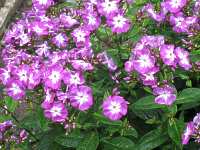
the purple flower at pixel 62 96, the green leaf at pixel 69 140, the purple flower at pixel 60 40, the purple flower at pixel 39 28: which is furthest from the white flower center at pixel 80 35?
the green leaf at pixel 69 140

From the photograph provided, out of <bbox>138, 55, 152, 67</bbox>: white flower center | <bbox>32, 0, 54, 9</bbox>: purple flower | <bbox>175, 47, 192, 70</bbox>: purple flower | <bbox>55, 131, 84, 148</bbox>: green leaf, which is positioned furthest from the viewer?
<bbox>32, 0, 54, 9</bbox>: purple flower

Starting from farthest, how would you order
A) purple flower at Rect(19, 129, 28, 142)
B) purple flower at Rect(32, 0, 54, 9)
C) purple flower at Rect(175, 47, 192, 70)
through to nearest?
purple flower at Rect(19, 129, 28, 142) < purple flower at Rect(32, 0, 54, 9) < purple flower at Rect(175, 47, 192, 70)

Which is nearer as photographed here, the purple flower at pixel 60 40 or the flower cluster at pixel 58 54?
the flower cluster at pixel 58 54

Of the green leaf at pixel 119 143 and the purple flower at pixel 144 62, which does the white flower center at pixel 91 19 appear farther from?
the green leaf at pixel 119 143

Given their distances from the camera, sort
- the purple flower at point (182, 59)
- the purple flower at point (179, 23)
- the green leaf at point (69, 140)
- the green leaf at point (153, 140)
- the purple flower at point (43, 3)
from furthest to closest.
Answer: the purple flower at point (43, 3), the purple flower at point (179, 23), the green leaf at point (69, 140), the green leaf at point (153, 140), the purple flower at point (182, 59)

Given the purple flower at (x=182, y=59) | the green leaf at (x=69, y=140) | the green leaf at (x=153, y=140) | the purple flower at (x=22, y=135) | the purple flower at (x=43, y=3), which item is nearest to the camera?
the purple flower at (x=182, y=59)

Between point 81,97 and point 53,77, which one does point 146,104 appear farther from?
point 53,77

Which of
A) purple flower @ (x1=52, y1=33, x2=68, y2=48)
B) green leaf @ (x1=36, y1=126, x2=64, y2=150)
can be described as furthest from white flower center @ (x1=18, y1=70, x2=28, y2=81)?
green leaf @ (x1=36, y1=126, x2=64, y2=150)

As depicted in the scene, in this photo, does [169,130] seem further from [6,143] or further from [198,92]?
[6,143]

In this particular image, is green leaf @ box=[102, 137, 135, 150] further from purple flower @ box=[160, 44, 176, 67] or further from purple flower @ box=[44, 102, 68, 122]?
purple flower @ box=[160, 44, 176, 67]
